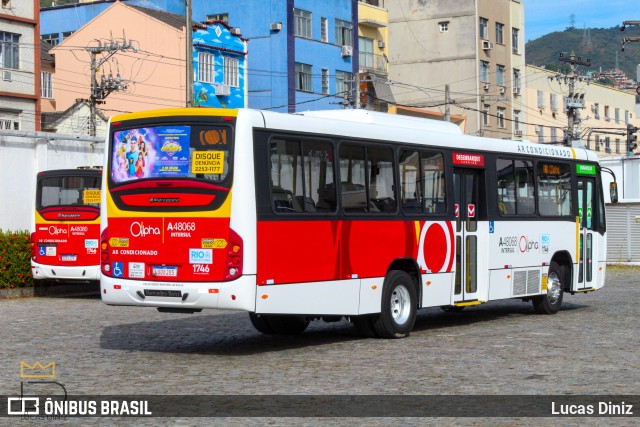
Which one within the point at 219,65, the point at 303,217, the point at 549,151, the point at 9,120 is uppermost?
the point at 219,65

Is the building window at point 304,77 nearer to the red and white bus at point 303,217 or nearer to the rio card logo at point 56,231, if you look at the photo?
the rio card logo at point 56,231

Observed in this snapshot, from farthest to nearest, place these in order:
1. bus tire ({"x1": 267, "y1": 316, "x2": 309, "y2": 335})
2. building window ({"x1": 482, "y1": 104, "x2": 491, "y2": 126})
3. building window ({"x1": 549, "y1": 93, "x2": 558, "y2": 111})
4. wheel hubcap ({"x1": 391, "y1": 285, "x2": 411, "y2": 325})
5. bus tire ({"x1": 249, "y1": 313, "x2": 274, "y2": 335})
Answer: building window ({"x1": 549, "y1": 93, "x2": 558, "y2": 111}), building window ({"x1": 482, "y1": 104, "x2": 491, "y2": 126}), bus tire ({"x1": 267, "y1": 316, "x2": 309, "y2": 335}), bus tire ({"x1": 249, "y1": 313, "x2": 274, "y2": 335}), wheel hubcap ({"x1": 391, "y1": 285, "x2": 411, "y2": 325})

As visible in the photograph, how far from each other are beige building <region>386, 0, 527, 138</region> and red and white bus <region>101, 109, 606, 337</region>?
206 feet

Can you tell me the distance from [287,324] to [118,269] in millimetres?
3332

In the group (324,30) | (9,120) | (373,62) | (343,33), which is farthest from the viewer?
(373,62)

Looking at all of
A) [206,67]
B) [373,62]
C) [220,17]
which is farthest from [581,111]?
[206,67]

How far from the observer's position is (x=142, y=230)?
1437cm

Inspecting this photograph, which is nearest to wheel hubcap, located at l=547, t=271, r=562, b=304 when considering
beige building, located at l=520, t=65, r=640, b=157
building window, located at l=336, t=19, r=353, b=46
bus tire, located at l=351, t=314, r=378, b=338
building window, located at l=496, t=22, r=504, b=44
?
bus tire, located at l=351, t=314, r=378, b=338

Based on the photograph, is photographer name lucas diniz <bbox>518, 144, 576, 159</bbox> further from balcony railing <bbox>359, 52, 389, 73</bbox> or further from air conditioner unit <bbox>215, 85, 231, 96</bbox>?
balcony railing <bbox>359, 52, 389, 73</bbox>

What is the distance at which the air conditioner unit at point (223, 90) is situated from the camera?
59.9 meters

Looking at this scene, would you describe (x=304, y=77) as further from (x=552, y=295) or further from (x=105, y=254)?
(x=105, y=254)

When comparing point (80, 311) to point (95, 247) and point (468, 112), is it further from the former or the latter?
point (468, 112)

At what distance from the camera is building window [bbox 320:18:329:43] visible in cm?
6762

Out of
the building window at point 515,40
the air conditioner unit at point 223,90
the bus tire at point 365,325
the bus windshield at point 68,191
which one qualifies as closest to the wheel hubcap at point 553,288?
the bus tire at point 365,325
